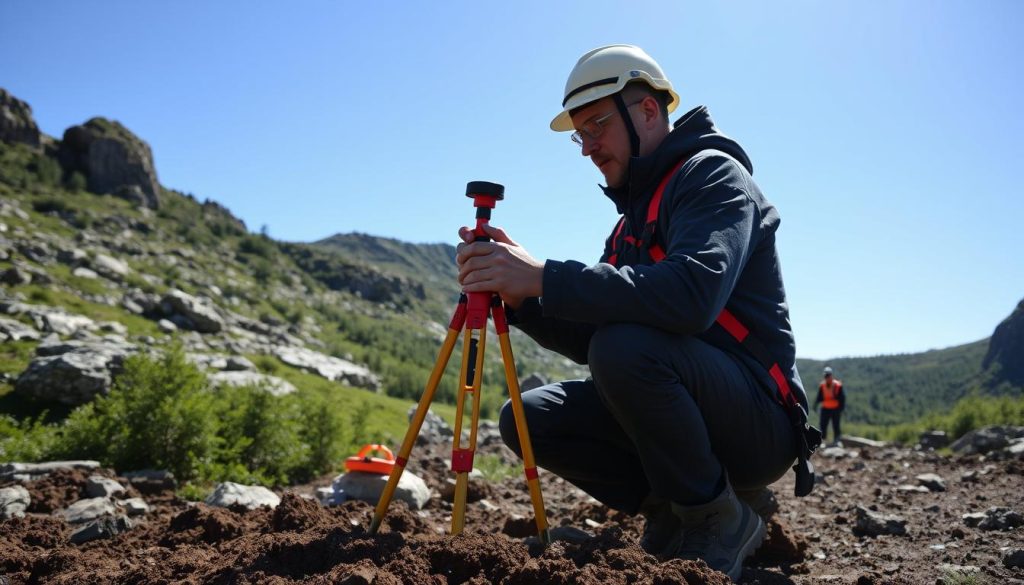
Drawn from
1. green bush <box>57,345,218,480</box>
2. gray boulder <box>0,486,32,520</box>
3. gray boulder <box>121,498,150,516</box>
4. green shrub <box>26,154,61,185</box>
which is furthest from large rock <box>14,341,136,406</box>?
green shrub <box>26,154,61,185</box>

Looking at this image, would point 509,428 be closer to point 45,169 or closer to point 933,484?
point 933,484

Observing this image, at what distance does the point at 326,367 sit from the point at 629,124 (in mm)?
35477

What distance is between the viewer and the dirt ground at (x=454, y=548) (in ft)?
8.46

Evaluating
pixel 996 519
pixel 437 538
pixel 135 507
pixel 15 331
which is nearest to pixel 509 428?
pixel 437 538

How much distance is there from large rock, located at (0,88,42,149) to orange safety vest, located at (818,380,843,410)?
3299 inches

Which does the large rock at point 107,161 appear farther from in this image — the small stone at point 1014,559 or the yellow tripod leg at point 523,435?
the small stone at point 1014,559

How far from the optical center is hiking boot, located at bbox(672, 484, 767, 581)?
3010 mm

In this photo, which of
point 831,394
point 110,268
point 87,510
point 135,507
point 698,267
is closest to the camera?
point 698,267

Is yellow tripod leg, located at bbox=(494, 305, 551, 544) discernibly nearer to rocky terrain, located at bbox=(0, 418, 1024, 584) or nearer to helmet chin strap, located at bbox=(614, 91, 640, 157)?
rocky terrain, located at bbox=(0, 418, 1024, 584)

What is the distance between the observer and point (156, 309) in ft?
102

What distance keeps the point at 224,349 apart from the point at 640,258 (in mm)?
30599

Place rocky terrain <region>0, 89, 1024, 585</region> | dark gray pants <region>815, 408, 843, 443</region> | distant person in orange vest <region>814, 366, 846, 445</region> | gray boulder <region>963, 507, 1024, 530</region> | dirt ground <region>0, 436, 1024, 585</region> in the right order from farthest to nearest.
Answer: distant person in orange vest <region>814, 366, 846, 445</region>
dark gray pants <region>815, 408, 843, 443</region>
gray boulder <region>963, 507, 1024, 530</region>
rocky terrain <region>0, 89, 1024, 585</region>
dirt ground <region>0, 436, 1024, 585</region>

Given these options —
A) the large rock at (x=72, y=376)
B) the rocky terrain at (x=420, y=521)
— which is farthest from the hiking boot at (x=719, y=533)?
the large rock at (x=72, y=376)

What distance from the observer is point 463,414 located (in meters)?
3.21
